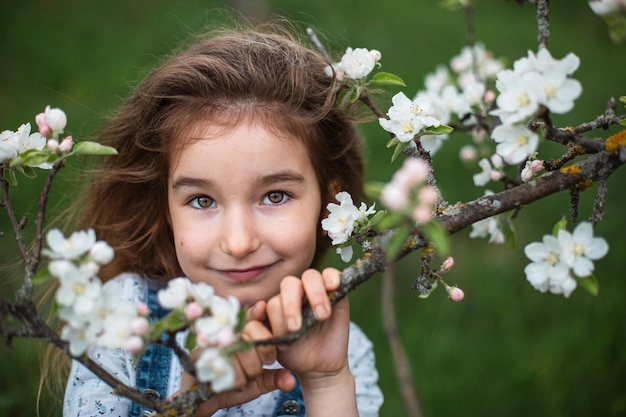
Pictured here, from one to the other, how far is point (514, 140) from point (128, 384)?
58.9 inches

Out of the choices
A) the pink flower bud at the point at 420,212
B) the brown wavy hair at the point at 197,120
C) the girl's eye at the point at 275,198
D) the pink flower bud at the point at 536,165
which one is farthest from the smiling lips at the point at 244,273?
the pink flower bud at the point at 420,212

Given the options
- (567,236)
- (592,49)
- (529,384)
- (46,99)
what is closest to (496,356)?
(529,384)

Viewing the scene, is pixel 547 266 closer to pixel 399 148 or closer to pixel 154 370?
pixel 399 148

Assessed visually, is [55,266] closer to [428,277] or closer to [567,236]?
[428,277]

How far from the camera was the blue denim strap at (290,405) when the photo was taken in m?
2.11

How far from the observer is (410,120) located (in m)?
1.52

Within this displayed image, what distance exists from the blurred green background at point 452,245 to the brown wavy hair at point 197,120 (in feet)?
0.88

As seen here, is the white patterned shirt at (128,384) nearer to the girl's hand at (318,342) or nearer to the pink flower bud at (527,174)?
the girl's hand at (318,342)

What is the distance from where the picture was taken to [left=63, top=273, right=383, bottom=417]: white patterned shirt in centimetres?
197

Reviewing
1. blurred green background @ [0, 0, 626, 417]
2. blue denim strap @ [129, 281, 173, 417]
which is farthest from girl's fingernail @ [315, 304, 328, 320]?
blurred green background @ [0, 0, 626, 417]

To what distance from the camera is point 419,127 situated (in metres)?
1.51

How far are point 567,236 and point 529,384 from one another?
1913 mm

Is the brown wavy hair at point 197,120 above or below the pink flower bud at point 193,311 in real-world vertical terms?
above

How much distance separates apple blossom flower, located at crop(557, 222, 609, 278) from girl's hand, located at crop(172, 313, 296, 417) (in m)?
0.64
